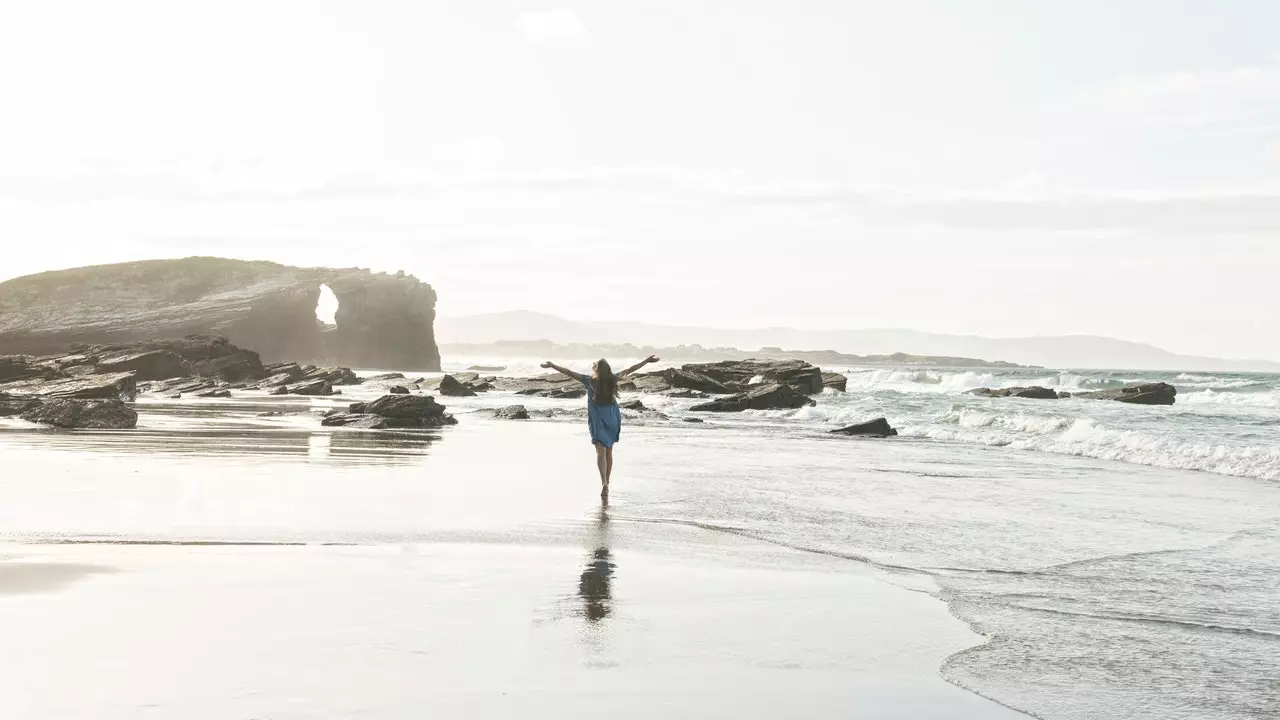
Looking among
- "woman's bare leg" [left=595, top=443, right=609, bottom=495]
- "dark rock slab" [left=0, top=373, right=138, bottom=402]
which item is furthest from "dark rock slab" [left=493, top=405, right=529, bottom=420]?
"woman's bare leg" [left=595, top=443, right=609, bottom=495]

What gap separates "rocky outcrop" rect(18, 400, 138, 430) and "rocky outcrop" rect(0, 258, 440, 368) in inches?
3794

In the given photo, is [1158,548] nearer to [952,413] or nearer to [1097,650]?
[1097,650]

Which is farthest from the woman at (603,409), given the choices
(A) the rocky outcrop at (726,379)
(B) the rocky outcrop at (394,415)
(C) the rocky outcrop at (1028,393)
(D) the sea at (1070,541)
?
(C) the rocky outcrop at (1028,393)

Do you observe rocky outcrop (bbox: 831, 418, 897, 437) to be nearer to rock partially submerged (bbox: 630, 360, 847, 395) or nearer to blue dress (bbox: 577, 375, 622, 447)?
blue dress (bbox: 577, 375, 622, 447)

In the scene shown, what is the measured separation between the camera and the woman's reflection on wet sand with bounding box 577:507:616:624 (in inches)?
250

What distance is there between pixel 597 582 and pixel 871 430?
21.0m

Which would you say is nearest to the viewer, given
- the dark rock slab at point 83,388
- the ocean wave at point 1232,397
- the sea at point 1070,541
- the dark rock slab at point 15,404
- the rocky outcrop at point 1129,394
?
the sea at point 1070,541

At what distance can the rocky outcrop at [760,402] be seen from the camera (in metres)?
38.6

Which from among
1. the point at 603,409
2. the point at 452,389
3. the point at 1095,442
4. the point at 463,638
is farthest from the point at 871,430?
the point at 452,389

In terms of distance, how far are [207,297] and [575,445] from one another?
112453 mm

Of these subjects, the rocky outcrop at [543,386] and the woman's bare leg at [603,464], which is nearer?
the woman's bare leg at [603,464]

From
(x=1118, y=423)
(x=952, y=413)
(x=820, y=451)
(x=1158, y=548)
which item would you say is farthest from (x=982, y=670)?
(x=952, y=413)

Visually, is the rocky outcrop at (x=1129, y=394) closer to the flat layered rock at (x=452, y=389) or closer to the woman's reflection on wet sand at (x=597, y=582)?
the flat layered rock at (x=452, y=389)

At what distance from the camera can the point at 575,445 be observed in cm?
2141
